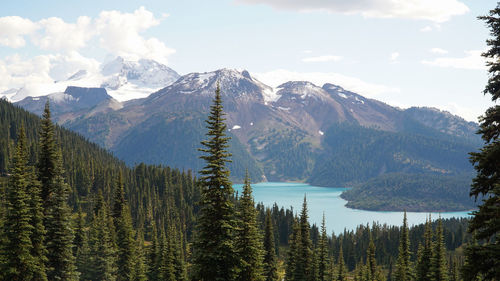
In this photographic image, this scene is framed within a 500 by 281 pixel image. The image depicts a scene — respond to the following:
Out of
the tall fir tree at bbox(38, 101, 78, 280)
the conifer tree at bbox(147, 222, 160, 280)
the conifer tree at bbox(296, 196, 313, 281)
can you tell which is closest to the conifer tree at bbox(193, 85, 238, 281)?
the tall fir tree at bbox(38, 101, 78, 280)

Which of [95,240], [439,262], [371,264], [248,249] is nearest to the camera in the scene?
[248,249]

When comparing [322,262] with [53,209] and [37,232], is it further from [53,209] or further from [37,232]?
[37,232]

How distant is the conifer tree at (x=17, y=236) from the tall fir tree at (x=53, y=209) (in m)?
3.64

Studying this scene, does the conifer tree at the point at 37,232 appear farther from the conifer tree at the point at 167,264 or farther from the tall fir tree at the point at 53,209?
the conifer tree at the point at 167,264

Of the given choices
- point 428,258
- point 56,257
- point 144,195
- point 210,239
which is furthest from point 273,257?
point 144,195

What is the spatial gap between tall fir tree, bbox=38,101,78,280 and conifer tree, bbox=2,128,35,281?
3641 mm

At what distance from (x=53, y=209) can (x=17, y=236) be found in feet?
18.7

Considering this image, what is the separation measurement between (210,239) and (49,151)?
1094 inches

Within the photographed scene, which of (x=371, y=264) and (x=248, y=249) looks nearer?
(x=248, y=249)

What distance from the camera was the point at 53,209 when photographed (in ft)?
159

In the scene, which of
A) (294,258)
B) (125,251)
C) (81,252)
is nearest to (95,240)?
(81,252)

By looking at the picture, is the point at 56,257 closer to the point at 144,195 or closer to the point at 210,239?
the point at 210,239

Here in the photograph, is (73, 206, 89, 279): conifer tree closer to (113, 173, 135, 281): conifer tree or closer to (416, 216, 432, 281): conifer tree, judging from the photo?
(113, 173, 135, 281): conifer tree

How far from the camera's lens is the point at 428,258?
61.6 metres
